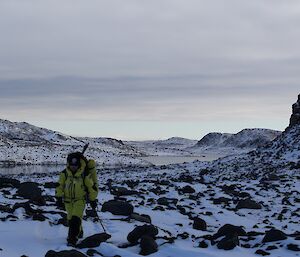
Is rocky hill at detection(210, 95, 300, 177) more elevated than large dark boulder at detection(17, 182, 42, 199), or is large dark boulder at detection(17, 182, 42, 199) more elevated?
rocky hill at detection(210, 95, 300, 177)

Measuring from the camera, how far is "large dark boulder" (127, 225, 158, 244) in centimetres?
1279

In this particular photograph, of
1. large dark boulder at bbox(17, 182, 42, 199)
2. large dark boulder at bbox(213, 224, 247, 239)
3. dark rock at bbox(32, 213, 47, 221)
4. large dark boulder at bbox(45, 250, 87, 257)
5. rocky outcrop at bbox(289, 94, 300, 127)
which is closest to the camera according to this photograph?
large dark boulder at bbox(45, 250, 87, 257)

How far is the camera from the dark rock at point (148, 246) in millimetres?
11742

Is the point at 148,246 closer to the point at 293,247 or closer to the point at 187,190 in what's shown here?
the point at 293,247

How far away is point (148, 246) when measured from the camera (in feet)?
38.8

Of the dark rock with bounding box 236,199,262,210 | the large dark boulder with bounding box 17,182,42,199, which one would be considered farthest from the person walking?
the dark rock with bounding box 236,199,262,210

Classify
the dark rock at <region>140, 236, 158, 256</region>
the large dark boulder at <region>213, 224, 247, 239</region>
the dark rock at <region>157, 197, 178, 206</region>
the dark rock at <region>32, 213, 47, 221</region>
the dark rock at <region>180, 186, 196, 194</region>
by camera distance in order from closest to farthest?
the dark rock at <region>140, 236, 158, 256</region> → the large dark boulder at <region>213, 224, 247, 239</region> → the dark rock at <region>32, 213, 47, 221</region> → the dark rock at <region>157, 197, 178, 206</region> → the dark rock at <region>180, 186, 196, 194</region>

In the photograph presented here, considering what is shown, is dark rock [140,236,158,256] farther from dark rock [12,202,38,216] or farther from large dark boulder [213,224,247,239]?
dark rock [12,202,38,216]

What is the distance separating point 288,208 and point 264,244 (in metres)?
9.77

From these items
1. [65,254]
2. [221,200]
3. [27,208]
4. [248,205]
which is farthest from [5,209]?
[221,200]

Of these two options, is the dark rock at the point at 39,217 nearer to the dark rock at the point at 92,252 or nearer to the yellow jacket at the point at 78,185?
the yellow jacket at the point at 78,185

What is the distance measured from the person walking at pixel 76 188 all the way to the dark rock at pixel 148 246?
1.71 metres

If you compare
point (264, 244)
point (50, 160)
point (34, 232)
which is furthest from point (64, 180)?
point (50, 160)

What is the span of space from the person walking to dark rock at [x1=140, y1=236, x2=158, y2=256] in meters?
1.71
